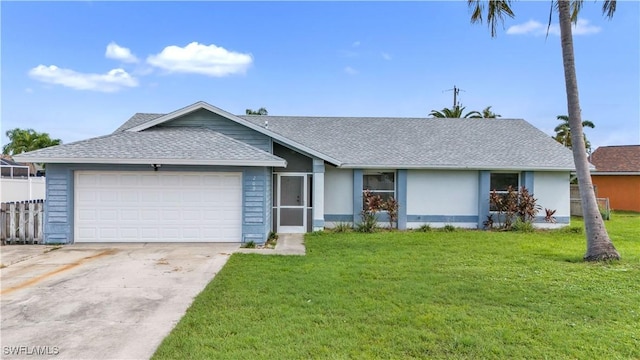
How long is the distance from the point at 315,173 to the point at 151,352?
374 inches

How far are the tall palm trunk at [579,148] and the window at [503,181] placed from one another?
560 cm

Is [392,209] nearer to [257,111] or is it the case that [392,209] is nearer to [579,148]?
[579,148]

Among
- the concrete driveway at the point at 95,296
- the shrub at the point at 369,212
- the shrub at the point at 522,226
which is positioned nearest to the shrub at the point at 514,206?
the shrub at the point at 522,226

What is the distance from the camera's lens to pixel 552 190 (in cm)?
1479

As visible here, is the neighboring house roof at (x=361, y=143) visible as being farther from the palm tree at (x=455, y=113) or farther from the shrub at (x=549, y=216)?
the palm tree at (x=455, y=113)

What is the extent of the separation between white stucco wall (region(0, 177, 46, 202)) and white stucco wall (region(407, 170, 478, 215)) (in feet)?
64.7

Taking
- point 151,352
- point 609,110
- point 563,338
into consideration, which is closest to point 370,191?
point 563,338

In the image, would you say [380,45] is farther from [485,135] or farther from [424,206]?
[424,206]

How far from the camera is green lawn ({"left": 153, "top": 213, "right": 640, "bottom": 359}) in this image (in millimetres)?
4102

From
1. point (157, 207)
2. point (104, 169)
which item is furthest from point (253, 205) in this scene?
point (104, 169)

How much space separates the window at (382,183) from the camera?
48.1 feet

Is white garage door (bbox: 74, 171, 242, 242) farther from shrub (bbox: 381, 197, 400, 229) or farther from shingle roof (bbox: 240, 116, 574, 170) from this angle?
shrub (bbox: 381, 197, 400, 229)

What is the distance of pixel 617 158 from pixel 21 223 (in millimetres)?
31596

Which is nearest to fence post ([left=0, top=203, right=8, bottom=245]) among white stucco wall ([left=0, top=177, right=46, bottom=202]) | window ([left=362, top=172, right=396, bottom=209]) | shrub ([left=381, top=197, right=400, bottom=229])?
white stucco wall ([left=0, top=177, right=46, bottom=202])
